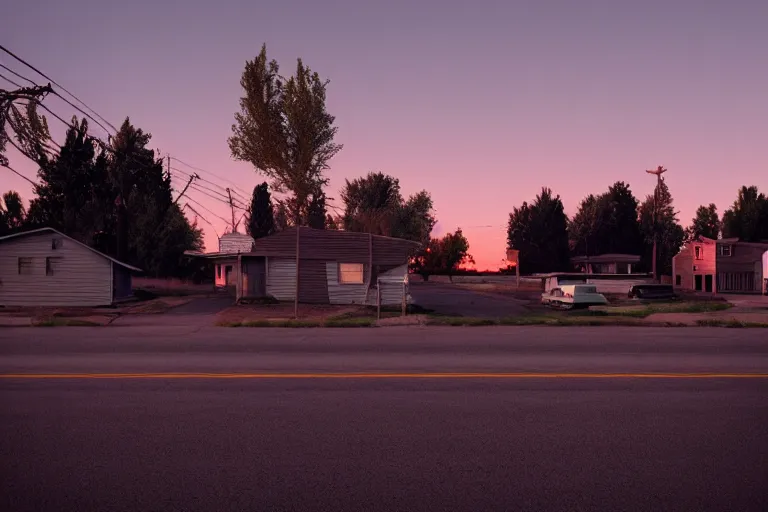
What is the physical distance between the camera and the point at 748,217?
89.1m

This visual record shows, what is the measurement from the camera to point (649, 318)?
21.9 metres

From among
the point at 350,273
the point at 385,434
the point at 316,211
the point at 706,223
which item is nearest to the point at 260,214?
the point at 316,211

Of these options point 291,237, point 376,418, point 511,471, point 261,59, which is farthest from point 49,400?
point 261,59

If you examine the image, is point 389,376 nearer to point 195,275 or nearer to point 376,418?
point 376,418

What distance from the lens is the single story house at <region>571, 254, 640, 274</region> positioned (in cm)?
7338

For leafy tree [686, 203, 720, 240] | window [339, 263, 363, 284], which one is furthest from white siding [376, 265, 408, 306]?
leafy tree [686, 203, 720, 240]

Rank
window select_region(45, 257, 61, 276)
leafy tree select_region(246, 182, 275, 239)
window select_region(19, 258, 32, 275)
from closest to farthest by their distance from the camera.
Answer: window select_region(19, 258, 32, 275) → window select_region(45, 257, 61, 276) → leafy tree select_region(246, 182, 275, 239)

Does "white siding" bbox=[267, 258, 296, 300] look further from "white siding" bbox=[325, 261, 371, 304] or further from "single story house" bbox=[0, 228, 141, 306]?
"single story house" bbox=[0, 228, 141, 306]

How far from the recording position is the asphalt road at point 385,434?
465 centimetres

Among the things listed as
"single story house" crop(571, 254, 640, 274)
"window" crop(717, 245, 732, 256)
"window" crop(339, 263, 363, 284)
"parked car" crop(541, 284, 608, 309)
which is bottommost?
"parked car" crop(541, 284, 608, 309)

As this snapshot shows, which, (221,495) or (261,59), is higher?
(261,59)

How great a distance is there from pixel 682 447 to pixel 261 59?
48777 millimetres

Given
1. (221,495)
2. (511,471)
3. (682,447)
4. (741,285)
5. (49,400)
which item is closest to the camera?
(221,495)

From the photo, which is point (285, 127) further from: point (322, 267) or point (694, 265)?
point (694, 265)
